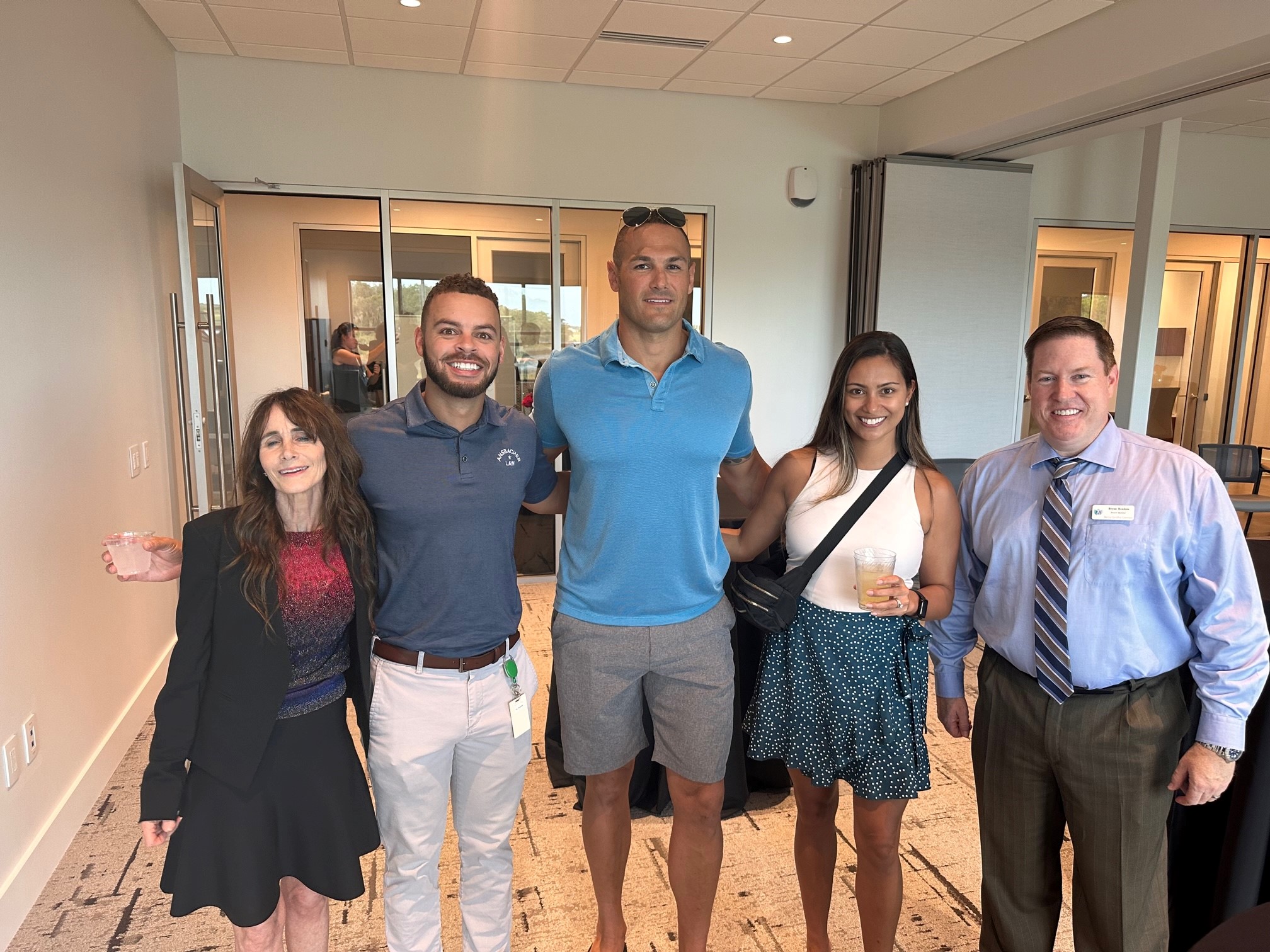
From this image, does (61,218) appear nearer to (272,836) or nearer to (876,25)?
(272,836)

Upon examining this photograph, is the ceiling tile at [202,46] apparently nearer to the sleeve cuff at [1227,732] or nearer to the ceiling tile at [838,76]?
the ceiling tile at [838,76]

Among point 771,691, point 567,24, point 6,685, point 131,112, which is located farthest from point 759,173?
point 6,685

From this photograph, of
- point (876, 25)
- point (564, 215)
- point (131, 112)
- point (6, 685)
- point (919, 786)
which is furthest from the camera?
point (564, 215)

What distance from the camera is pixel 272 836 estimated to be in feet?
5.11

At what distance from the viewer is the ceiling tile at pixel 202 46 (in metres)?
4.27

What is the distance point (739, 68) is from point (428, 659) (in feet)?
13.6

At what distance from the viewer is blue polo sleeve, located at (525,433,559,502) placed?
1849 mm

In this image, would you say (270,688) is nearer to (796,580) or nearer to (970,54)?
(796,580)

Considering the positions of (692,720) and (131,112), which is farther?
(131,112)

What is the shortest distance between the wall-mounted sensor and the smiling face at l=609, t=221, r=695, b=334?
3868 mm

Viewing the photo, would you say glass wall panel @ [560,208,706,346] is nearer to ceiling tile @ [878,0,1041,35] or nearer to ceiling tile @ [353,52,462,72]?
ceiling tile @ [353,52,462,72]

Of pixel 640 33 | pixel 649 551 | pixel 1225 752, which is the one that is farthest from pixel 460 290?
pixel 640 33

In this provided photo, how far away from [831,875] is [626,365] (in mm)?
1301

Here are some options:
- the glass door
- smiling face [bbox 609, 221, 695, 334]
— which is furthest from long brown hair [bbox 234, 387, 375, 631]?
the glass door
